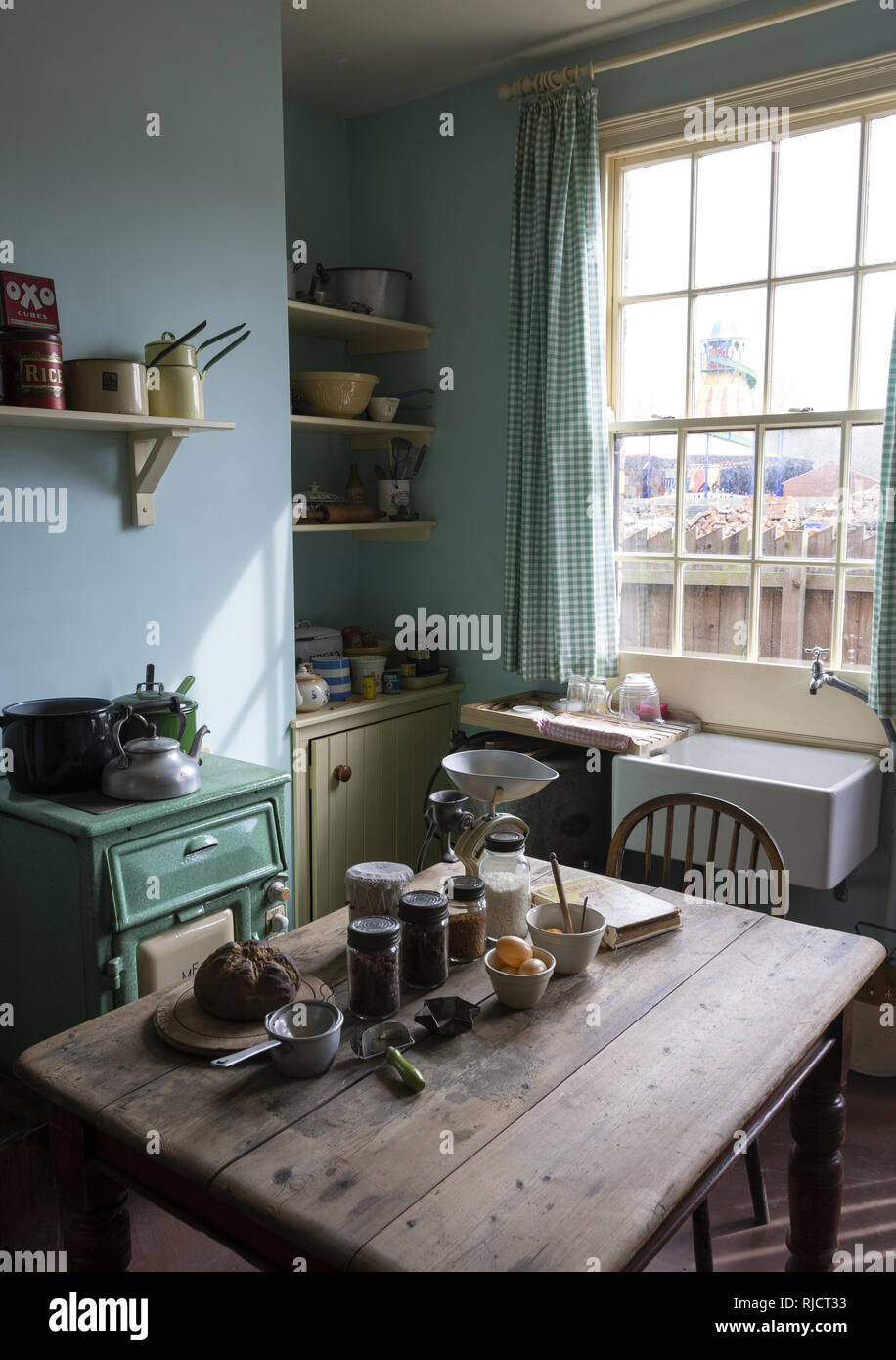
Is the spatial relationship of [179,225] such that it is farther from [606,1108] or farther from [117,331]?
[606,1108]

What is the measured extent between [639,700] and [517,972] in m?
1.80

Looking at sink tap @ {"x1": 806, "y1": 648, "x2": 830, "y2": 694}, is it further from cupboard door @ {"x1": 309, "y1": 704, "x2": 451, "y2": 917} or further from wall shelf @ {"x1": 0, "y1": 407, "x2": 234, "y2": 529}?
wall shelf @ {"x1": 0, "y1": 407, "x2": 234, "y2": 529}

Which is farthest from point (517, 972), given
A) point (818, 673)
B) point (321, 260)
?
point (321, 260)

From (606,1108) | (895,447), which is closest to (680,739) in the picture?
(895,447)

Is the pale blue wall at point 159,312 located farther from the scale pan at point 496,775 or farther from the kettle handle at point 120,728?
the scale pan at point 496,775

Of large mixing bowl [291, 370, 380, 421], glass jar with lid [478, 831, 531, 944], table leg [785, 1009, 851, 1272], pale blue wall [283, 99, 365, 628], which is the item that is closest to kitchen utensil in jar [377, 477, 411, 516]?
pale blue wall [283, 99, 365, 628]

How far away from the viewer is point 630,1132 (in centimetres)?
128

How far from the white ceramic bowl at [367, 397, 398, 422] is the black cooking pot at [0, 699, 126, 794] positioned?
1.73m

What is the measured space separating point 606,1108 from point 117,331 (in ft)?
6.88

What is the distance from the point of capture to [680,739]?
10.5 ft

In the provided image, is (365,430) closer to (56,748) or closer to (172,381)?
(172,381)

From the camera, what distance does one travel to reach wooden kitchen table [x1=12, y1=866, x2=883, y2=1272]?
1.12 metres

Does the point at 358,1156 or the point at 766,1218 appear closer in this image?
the point at 358,1156
